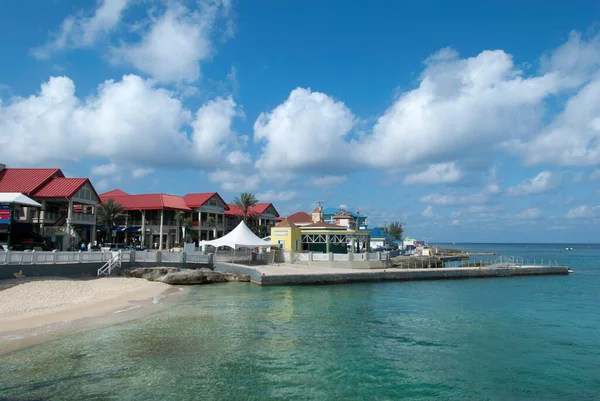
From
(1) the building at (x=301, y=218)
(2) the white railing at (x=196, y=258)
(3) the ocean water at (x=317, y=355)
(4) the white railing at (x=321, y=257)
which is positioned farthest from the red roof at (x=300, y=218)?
(3) the ocean water at (x=317, y=355)

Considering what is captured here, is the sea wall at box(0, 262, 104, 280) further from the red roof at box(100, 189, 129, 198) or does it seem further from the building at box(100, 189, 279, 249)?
the red roof at box(100, 189, 129, 198)

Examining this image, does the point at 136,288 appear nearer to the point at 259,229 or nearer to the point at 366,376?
the point at 366,376

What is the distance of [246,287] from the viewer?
1218 inches

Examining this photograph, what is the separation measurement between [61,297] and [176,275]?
9.72m

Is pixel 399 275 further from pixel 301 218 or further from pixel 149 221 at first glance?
pixel 301 218

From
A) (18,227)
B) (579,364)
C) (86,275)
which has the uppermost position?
(18,227)

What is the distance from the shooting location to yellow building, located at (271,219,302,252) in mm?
43719

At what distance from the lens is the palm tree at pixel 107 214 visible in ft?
181

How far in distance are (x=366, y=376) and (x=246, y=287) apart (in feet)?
63.6

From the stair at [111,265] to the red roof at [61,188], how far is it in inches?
601

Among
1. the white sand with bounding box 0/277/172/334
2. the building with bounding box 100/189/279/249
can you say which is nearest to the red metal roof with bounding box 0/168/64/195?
the building with bounding box 100/189/279/249

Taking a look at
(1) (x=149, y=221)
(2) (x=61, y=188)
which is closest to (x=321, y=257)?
(2) (x=61, y=188)

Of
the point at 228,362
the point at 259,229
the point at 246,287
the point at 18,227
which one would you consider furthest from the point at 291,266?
the point at 259,229

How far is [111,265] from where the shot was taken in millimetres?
31188
